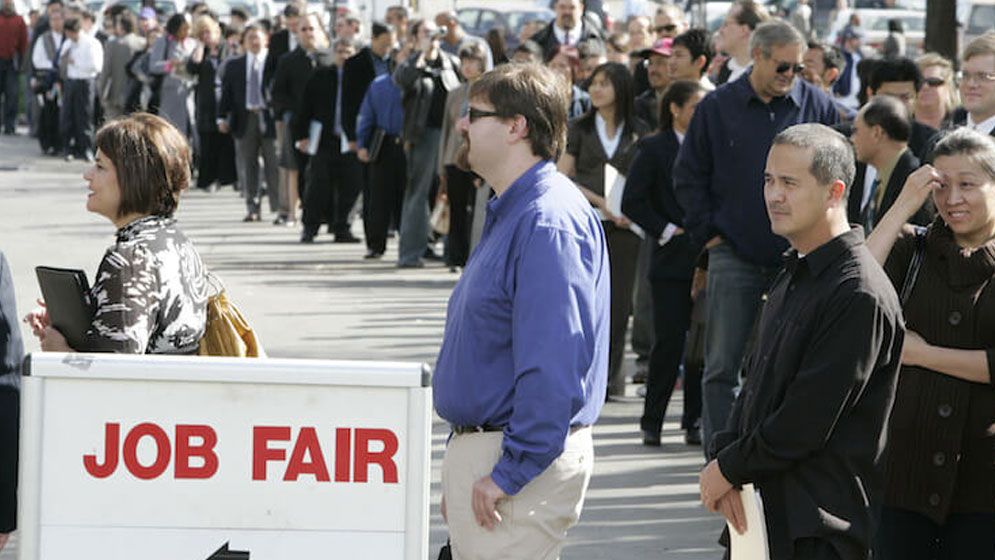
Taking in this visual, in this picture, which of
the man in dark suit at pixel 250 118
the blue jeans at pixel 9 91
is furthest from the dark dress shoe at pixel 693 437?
the blue jeans at pixel 9 91

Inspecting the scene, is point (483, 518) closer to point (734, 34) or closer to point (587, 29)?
point (734, 34)

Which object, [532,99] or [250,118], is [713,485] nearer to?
[532,99]

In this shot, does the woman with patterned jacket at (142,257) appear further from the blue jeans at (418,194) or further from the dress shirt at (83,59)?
the dress shirt at (83,59)

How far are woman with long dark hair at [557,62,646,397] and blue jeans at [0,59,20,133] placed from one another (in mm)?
24010

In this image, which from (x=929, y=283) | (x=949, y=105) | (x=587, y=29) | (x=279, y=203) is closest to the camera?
(x=929, y=283)

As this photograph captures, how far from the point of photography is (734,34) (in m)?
12.2

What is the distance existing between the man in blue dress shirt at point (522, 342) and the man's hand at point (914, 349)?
1077 mm

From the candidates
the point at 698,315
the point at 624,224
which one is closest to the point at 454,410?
the point at 698,315

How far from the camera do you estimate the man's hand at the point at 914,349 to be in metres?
5.69

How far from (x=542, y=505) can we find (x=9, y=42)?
98.9 ft

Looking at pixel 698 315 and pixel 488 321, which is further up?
pixel 488 321

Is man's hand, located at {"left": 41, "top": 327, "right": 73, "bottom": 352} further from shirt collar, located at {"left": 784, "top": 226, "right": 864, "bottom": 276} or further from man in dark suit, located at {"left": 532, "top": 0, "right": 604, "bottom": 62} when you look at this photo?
man in dark suit, located at {"left": 532, "top": 0, "right": 604, "bottom": 62}

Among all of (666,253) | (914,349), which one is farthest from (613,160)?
(914,349)

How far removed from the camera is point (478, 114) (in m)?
4.98
